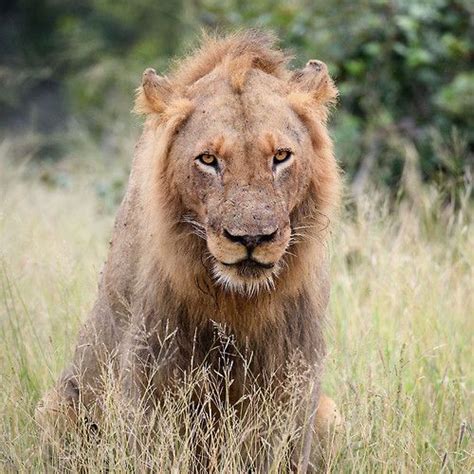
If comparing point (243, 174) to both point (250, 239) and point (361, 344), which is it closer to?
point (250, 239)

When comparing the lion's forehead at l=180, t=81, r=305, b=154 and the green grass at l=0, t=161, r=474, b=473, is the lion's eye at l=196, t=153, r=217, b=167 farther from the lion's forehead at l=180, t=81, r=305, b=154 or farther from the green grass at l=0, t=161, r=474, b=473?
the green grass at l=0, t=161, r=474, b=473

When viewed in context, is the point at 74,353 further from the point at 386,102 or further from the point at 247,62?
the point at 386,102

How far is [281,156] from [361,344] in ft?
4.82

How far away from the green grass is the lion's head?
0.63m

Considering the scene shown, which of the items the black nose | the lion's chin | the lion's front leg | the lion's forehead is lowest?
the lion's front leg

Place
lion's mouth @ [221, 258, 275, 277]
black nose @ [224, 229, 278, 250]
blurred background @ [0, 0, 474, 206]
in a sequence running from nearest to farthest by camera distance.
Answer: black nose @ [224, 229, 278, 250] < lion's mouth @ [221, 258, 275, 277] < blurred background @ [0, 0, 474, 206]

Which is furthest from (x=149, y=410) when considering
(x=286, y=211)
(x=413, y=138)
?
(x=413, y=138)

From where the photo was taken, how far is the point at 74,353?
517 cm

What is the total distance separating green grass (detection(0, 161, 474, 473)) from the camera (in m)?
4.41

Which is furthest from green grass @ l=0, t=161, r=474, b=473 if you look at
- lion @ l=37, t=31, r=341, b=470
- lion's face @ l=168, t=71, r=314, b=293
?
lion's face @ l=168, t=71, r=314, b=293

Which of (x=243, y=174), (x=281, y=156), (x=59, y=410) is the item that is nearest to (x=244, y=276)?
(x=243, y=174)

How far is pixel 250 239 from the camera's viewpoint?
12.7 ft

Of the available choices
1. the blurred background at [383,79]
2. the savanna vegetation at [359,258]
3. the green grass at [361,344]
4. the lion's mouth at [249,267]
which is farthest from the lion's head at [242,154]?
the blurred background at [383,79]

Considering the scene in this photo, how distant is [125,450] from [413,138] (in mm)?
6571
